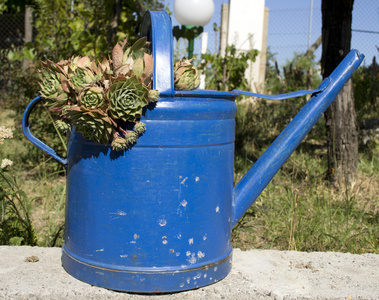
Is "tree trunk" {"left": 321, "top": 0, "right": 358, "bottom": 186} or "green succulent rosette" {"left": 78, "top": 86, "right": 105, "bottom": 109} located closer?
"green succulent rosette" {"left": 78, "top": 86, "right": 105, "bottom": 109}

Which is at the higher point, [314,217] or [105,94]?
[105,94]

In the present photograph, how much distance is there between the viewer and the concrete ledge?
1.53 meters

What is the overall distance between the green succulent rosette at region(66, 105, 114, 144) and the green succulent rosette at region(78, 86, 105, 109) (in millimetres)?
22

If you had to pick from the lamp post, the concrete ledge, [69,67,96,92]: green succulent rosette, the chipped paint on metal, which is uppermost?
the lamp post

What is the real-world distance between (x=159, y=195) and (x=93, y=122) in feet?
1.09

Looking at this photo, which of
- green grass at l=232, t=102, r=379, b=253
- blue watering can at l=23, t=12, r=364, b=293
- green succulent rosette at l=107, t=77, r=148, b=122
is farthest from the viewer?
green grass at l=232, t=102, r=379, b=253

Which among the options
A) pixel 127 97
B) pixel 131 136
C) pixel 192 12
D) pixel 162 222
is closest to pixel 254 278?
pixel 162 222

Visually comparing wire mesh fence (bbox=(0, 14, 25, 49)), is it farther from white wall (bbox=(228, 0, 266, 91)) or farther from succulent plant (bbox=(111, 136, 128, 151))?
succulent plant (bbox=(111, 136, 128, 151))

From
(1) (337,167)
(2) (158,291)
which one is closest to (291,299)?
(2) (158,291)

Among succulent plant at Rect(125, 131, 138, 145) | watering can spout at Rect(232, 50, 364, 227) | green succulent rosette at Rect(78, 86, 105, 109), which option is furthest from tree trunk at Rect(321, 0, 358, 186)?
green succulent rosette at Rect(78, 86, 105, 109)

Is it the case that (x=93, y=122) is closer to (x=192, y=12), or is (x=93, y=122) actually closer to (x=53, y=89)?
(x=53, y=89)

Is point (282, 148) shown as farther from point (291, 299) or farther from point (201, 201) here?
point (291, 299)

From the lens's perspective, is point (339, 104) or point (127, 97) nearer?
point (127, 97)

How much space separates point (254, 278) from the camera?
1.68 meters
